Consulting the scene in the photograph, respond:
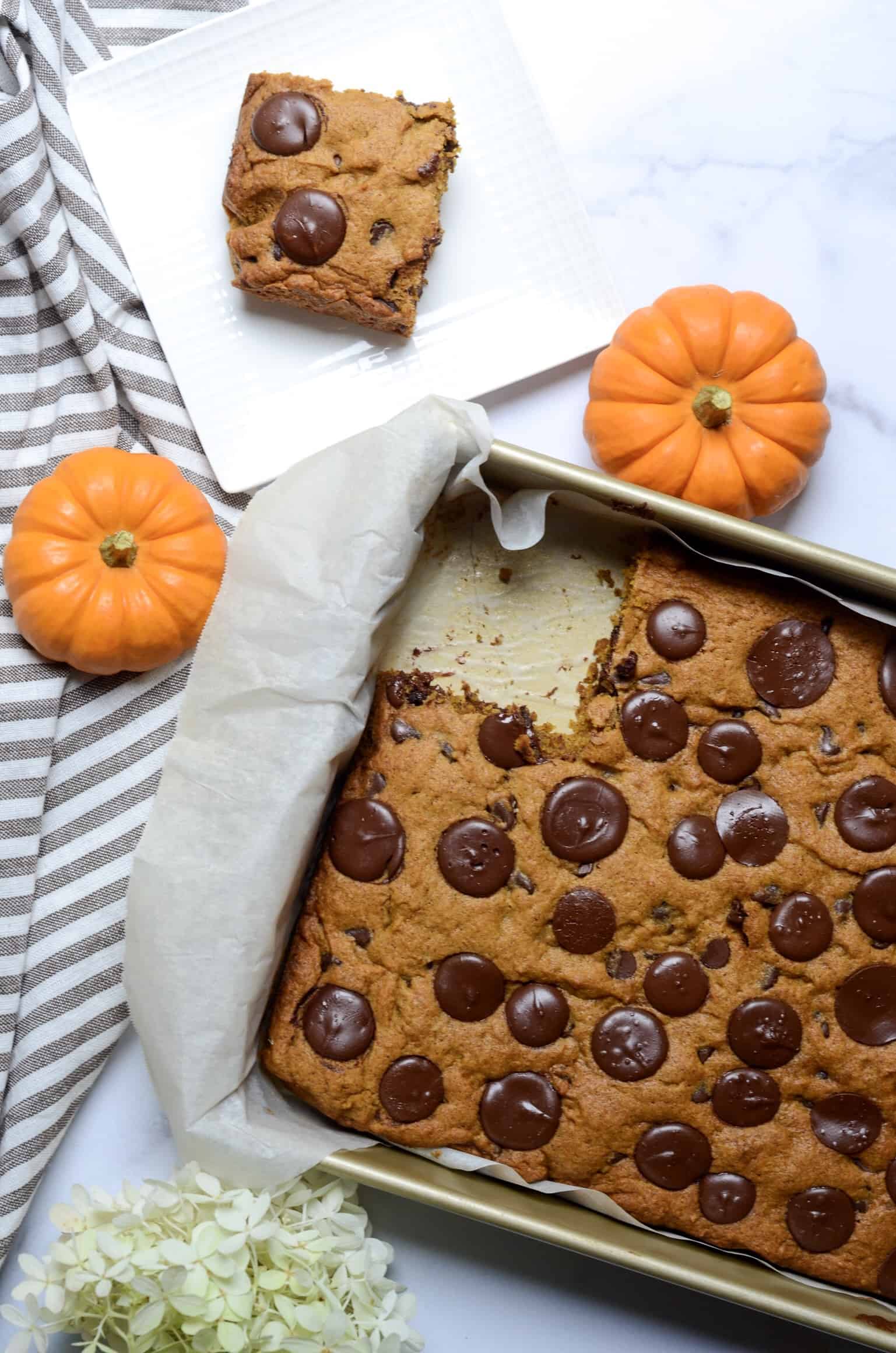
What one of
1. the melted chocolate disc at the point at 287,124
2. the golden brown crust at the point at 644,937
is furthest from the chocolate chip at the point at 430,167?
the golden brown crust at the point at 644,937

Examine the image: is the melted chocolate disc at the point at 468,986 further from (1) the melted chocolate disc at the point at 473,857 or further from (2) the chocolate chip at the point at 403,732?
(2) the chocolate chip at the point at 403,732

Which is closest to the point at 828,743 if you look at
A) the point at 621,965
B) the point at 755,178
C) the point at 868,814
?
the point at 868,814

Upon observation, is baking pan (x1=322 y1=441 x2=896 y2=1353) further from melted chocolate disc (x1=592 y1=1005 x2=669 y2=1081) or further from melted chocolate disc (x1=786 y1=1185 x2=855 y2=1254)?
melted chocolate disc (x1=592 y1=1005 x2=669 y2=1081)

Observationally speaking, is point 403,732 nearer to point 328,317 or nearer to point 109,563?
point 109,563

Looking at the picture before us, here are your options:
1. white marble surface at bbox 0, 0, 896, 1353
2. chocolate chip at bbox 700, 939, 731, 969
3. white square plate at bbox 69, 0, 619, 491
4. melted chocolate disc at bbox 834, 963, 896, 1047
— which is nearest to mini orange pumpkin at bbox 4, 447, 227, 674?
white square plate at bbox 69, 0, 619, 491

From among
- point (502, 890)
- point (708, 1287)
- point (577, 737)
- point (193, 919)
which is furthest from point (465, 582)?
point (708, 1287)

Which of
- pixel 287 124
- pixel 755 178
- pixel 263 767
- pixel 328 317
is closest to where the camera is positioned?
pixel 263 767

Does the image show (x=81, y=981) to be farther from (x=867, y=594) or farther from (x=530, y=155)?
(x=530, y=155)

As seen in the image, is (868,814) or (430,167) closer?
(868,814)
